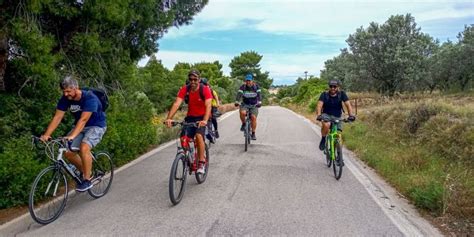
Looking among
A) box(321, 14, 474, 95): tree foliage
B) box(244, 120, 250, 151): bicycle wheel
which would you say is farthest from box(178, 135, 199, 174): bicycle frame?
box(321, 14, 474, 95): tree foliage

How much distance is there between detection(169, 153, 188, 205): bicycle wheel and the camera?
629cm

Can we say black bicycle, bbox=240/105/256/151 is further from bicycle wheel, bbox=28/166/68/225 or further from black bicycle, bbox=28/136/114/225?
bicycle wheel, bbox=28/166/68/225

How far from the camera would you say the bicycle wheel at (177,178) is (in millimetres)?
6289

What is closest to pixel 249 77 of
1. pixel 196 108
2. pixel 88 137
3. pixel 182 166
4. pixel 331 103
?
pixel 331 103

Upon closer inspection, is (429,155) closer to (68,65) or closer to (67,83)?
(67,83)

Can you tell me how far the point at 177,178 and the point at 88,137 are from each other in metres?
1.47

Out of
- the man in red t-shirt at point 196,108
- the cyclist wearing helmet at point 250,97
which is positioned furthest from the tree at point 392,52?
the man in red t-shirt at point 196,108

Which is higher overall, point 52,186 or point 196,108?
point 196,108

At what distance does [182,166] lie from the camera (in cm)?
675

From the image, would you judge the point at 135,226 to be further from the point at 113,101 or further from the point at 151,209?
the point at 113,101

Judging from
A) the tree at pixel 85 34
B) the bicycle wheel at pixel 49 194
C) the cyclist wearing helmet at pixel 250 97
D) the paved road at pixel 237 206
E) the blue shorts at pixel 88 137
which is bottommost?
the paved road at pixel 237 206

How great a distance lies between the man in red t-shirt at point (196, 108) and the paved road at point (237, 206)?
2.51 ft

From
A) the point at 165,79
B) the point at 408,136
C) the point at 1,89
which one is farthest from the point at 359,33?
the point at 1,89

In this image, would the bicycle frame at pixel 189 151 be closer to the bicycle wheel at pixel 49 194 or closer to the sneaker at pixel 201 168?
the sneaker at pixel 201 168
